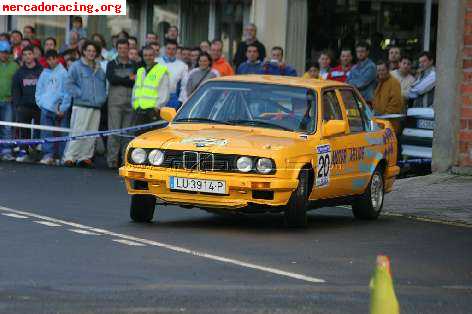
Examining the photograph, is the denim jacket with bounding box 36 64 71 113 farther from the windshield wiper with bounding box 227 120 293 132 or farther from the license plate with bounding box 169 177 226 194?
the license plate with bounding box 169 177 226 194

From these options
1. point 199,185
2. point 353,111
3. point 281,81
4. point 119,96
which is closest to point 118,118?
point 119,96

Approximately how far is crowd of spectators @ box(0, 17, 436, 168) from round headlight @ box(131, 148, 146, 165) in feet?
28.7

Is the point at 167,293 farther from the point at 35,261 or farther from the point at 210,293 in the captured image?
the point at 35,261

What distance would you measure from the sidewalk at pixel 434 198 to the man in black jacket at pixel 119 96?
201 inches

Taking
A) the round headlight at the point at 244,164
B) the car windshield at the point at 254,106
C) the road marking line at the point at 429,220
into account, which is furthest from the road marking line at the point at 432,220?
the round headlight at the point at 244,164

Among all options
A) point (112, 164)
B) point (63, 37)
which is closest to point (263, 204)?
point (112, 164)

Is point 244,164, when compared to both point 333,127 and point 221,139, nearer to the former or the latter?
point 221,139

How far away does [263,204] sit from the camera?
13703mm

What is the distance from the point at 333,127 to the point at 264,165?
4.36 ft

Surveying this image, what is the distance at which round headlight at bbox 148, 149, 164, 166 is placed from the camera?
14.0 m

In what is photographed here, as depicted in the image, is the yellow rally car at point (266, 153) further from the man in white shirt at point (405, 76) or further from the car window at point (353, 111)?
the man in white shirt at point (405, 76)

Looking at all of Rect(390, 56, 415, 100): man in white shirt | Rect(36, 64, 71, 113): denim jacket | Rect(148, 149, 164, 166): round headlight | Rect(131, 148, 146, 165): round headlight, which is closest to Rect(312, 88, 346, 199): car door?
Rect(148, 149, 164, 166): round headlight

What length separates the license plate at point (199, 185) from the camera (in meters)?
13.6

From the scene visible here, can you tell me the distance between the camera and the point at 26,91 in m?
25.0
